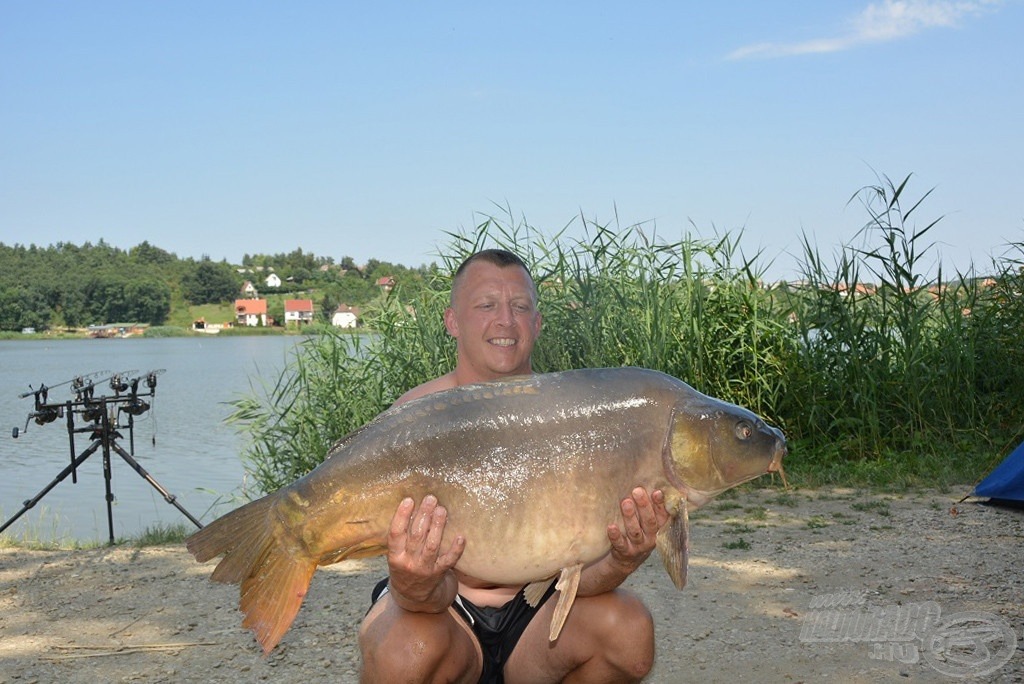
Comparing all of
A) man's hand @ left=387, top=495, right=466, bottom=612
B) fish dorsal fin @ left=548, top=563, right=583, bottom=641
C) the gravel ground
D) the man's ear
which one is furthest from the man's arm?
the gravel ground

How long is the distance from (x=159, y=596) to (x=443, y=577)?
303cm

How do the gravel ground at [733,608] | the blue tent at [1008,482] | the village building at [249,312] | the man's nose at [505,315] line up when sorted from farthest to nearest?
the village building at [249,312] < the blue tent at [1008,482] < the gravel ground at [733,608] < the man's nose at [505,315]

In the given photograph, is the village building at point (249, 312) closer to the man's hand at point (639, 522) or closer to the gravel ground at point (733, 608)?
the gravel ground at point (733, 608)

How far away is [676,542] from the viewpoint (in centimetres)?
211

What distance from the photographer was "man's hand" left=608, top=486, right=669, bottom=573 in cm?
208

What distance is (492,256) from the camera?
2891 mm

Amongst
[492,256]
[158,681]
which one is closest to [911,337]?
[492,256]

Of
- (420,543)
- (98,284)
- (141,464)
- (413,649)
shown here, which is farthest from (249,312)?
(420,543)

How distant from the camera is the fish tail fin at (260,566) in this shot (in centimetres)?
201

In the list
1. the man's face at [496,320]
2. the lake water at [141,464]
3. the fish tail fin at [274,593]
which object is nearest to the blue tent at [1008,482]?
the man's face at [496,320]

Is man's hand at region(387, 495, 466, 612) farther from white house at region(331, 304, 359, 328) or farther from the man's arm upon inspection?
white house at region(331, 304, 359, 328)

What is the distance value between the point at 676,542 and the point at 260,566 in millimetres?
899

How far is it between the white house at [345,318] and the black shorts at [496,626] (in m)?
5.69

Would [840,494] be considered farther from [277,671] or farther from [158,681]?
[158,681]
